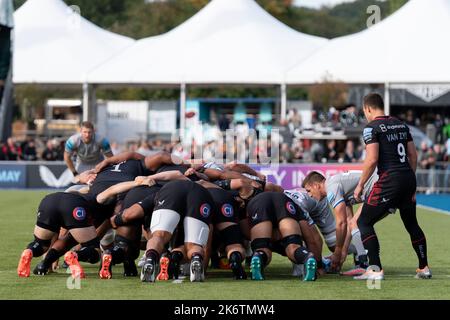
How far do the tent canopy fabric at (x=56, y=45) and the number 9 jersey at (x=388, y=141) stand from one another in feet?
98.1

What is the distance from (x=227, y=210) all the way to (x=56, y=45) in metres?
31.0

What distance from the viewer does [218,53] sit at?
39.8 m

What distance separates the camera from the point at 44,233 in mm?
12086

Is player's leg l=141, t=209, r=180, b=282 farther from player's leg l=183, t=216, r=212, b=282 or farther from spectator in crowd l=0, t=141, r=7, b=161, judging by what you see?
spectator in crowd l=0, t=141, r=7, b=161

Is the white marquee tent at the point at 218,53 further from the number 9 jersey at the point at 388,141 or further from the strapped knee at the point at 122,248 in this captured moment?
the strapped knee at the point at 122,248

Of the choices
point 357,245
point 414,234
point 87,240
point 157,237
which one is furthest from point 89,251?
point 414,234

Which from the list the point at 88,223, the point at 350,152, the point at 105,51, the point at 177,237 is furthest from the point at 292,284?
the point at 105,51

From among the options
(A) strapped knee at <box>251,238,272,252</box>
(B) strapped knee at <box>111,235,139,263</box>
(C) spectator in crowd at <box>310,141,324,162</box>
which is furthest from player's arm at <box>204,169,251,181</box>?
(C) spectator in crowd at <box>310,141,324,162</box>

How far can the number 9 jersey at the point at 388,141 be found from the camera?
38.9ft

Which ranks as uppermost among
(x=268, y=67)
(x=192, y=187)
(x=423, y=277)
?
(x=268, y=67)

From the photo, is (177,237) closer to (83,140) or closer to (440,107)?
(83,140)

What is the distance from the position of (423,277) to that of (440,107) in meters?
38.9

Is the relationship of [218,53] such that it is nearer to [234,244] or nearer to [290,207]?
[290,207]

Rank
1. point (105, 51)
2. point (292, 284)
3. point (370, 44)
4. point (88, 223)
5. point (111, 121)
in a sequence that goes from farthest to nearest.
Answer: point (111, 121)
point (105, 51)
point (370, 44)
point (88, 223)
point (292, 284)
